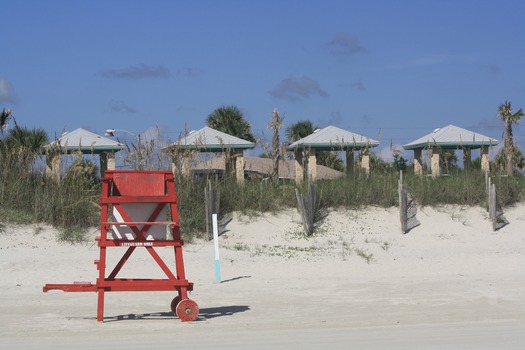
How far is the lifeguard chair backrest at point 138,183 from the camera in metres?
11.2

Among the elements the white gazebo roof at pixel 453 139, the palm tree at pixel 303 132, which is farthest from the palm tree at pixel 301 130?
the white gazebo roof at pixel 453 139

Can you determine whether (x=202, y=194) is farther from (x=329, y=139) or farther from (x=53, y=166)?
(x=329, y=139)

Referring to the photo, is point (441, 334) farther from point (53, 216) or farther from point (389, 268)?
point (53, 216)

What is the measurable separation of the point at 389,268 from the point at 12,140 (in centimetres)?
1166

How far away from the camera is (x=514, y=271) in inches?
679

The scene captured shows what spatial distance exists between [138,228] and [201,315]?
158 cm

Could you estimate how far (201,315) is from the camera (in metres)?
11.7

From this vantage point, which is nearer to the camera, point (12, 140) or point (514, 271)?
point (514, 271)

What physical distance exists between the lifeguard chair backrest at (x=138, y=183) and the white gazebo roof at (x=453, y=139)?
20237mm

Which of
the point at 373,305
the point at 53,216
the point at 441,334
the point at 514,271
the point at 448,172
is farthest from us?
the point at 448,172

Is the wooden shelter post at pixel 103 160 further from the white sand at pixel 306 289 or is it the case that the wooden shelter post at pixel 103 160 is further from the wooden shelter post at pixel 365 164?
the white sand at pixel 306 289

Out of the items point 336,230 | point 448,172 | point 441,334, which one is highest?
point 448,172

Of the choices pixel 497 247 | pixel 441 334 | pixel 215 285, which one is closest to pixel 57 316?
pixel 215 285

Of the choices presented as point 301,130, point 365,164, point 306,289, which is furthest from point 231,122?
point 306,289
